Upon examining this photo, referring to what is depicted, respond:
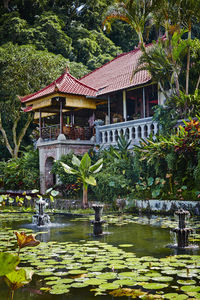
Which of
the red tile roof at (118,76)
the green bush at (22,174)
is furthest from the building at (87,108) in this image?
the green bush at (22,174)

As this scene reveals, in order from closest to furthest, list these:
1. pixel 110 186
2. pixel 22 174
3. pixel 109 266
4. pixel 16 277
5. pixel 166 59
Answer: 1. pixel 16 277
2. pixel 109 266
3. pixel 110 186
4. pixel 166 59
5. pixel 22 174

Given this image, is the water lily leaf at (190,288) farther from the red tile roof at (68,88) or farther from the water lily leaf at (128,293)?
the red tile roof at (68,88)

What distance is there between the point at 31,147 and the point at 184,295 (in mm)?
17368

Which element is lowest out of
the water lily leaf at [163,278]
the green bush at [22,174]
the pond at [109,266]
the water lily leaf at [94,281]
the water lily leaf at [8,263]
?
the pond at [109,266]

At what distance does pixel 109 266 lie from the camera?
4012mm

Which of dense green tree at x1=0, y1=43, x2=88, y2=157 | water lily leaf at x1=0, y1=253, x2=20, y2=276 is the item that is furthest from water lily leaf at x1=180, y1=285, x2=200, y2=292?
dense green tree at x1=0, y1=43, x2=88, y2=157

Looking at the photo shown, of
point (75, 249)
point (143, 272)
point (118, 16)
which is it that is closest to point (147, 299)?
point (143, 272)

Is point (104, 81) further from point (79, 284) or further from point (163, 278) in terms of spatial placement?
point (79, 284)

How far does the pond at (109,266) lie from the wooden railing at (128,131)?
244 inches

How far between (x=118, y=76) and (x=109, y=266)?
14031 mm

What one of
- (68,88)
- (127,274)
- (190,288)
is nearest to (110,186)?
(68,88)

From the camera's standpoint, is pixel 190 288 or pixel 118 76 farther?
pixel 118 76

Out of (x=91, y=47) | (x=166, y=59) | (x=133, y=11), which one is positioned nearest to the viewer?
(x=166, y=59)

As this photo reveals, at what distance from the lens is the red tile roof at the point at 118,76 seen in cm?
1502
